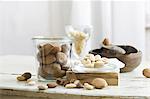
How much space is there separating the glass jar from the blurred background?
1031 mm

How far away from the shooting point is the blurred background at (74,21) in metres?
2.08

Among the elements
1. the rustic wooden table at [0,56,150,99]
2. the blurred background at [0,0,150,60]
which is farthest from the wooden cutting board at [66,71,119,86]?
the blurred background at [0,0,150,60]

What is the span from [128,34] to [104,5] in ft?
0.74

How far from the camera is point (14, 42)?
2309mm

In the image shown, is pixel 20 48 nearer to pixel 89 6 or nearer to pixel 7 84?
pixel 89 6

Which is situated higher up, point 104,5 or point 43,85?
point 104,5

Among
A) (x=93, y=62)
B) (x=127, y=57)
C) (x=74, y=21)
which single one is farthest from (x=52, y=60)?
(x=74, y=21)

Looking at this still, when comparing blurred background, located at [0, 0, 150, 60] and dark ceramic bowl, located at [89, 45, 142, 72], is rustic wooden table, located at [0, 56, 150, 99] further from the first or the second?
blurred background, located at [0, 0, 150, 60]

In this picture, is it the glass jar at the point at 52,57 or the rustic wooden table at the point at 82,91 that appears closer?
the rustic wooden table at the point at 82,91

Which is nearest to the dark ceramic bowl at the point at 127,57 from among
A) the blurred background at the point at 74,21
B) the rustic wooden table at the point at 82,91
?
the rustic wooden table at the point at 82,91

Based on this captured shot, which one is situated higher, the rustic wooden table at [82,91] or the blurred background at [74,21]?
the blurred background at [74,21]

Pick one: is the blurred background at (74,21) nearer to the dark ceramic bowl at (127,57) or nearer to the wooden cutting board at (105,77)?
the dark ceramic bowl at (127,57)

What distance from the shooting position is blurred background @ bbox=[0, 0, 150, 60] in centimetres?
208

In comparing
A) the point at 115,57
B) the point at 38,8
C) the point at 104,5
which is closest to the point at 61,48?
the point at 115,57
